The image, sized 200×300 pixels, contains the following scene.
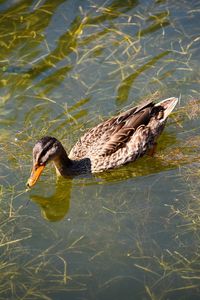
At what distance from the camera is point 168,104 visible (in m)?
8.75

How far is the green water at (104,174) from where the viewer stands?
6.99m

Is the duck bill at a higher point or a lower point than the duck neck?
higher

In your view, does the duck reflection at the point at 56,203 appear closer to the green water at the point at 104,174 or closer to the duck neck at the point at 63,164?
the green water at the point at 104,174

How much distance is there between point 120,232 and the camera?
747 cm

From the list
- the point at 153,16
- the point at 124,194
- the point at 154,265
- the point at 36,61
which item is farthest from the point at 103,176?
the point at 153,16

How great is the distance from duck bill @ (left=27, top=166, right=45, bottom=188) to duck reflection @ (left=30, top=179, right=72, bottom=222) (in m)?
0.26

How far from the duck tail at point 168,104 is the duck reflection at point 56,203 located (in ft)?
5.25

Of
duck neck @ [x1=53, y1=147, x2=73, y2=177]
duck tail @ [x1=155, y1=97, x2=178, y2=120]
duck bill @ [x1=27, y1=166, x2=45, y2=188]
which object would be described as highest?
duck bill @ [x1=27, y1=166, x2=45, y2=188]

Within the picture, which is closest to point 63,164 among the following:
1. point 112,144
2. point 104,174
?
point 104,174

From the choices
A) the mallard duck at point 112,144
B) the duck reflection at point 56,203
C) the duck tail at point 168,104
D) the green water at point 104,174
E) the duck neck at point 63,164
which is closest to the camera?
the green water at point 104,174

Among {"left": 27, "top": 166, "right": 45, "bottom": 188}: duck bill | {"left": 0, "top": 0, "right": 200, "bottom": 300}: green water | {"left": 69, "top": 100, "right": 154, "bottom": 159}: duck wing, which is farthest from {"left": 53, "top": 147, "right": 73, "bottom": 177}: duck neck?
{"left": 27, "top": 166, "right": 45, "bottom": 188}: duck bill

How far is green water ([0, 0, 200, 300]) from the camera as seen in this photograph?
6.99 meters

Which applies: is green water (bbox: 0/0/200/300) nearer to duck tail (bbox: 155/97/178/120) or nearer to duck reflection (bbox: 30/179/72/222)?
duck reflection (bbox: 30/179/72/222)

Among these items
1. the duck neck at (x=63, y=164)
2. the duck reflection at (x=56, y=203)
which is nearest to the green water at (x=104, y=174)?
the duck reflection at (x=56, y=203)
